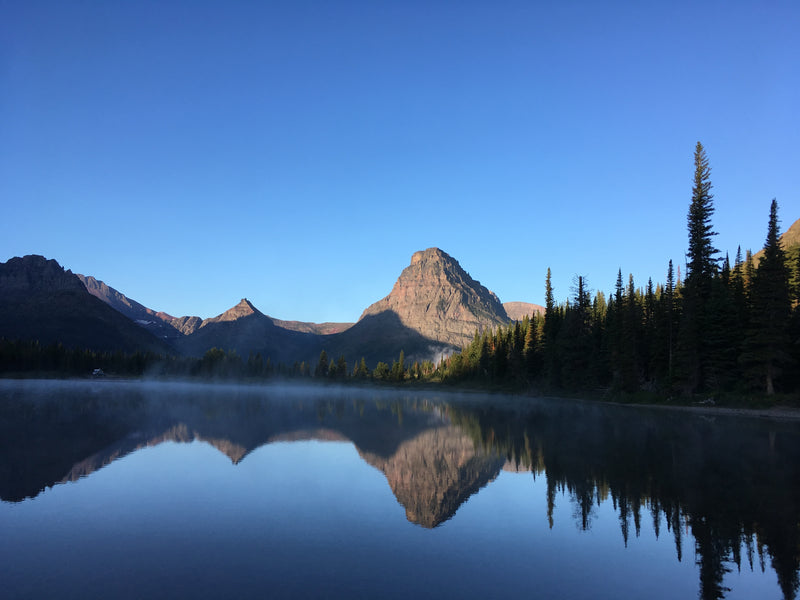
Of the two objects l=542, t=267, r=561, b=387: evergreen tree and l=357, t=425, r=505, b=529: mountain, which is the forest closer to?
l=542, t=267, r=561, b=387: evergreen tree

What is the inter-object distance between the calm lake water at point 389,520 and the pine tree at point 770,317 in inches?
1296

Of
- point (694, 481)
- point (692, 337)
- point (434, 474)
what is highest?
point (692, 337)

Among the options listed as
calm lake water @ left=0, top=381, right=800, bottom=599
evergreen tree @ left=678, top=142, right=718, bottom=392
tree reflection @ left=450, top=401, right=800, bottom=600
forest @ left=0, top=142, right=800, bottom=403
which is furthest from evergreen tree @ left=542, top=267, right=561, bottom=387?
calm lake water @ left=0, top=381, right=800, bottom=599

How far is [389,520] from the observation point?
13.4 m

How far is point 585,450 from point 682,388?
4684 centimetres

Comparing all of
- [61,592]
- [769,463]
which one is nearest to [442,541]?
[61,592]

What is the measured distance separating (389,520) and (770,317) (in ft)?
195

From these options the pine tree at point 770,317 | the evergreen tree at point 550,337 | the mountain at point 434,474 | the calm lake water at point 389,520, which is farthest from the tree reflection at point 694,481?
→ the evergreen tree at point 550,337

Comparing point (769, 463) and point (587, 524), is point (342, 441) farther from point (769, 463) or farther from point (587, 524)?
point (769, 463)

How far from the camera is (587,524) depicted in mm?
13359

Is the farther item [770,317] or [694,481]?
[770,317]

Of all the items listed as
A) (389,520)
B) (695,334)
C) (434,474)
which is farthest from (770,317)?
(389,520)

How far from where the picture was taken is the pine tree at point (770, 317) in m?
52.9

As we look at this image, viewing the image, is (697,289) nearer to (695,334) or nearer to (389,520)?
(695,334)
